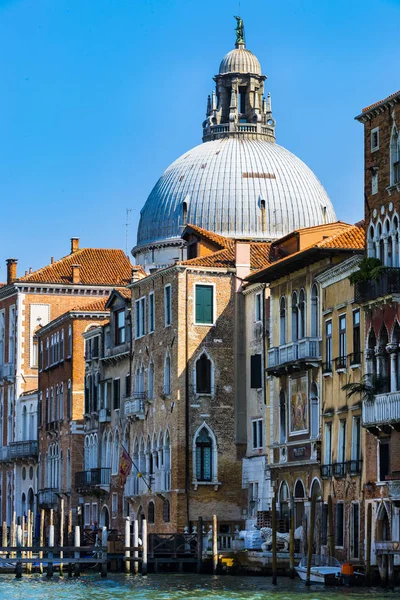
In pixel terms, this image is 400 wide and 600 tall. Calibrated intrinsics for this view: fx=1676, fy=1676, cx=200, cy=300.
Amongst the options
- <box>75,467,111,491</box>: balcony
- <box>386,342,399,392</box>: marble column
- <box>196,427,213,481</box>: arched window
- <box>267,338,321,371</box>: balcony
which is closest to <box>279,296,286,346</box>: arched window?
<box>267,338,321,371</box>: balcony

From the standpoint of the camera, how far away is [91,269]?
78500 mm

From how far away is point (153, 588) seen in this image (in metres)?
44.0

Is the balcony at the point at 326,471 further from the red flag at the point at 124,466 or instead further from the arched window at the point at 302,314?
the red flag at the point at 124,466

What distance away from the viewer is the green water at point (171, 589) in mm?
38812

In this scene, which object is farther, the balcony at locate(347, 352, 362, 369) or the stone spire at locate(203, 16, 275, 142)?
the stone spire at locate(203, 16, 275, 142)

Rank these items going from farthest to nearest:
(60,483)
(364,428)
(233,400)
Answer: (60,483) < (233,400) < (364,428)

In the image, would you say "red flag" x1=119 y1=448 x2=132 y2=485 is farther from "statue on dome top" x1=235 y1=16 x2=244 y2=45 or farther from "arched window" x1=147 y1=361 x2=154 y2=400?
"statue on dome top" x1=235 y1=16 x2=244 y2=45

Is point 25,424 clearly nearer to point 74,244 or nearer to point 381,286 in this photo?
point 74,244

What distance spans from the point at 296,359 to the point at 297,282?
8.73 feet

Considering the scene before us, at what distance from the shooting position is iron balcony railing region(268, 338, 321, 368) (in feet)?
158

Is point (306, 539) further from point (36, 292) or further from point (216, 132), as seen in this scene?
point (216, 132)

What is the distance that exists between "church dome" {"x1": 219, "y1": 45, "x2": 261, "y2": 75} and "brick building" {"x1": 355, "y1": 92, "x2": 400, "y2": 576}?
4793cm

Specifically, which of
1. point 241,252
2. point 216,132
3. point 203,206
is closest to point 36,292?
point 203,206

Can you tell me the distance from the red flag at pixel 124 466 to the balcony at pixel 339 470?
16.3 meters
